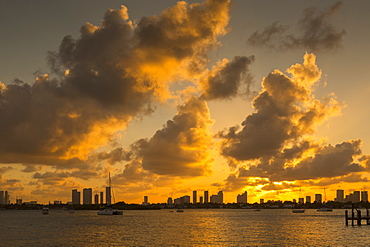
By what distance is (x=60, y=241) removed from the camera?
9956 centimetres

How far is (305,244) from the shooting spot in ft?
302

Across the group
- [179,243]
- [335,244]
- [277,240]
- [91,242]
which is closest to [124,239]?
[91,242]

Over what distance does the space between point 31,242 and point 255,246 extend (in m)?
50.2

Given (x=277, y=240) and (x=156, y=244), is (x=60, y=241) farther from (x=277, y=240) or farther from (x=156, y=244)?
(x=277, y=240)

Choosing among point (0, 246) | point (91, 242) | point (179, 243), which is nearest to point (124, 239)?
point (91, 242)

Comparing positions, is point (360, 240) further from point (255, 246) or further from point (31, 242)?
point (31, 242)

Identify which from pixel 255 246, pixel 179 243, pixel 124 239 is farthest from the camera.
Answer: pixel 124 239

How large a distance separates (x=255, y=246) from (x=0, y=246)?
53.8 metres

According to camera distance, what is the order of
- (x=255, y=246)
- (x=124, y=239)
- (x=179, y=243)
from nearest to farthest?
(x=255, y=246)
(x=179, y=243)
(x=124, y=239)

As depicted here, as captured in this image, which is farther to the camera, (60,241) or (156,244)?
(60,241)

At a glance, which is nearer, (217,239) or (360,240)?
(360,240)

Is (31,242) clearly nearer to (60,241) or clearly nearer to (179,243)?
(60,241)

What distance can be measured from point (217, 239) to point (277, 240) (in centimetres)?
1423

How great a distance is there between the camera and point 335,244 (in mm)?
90938
